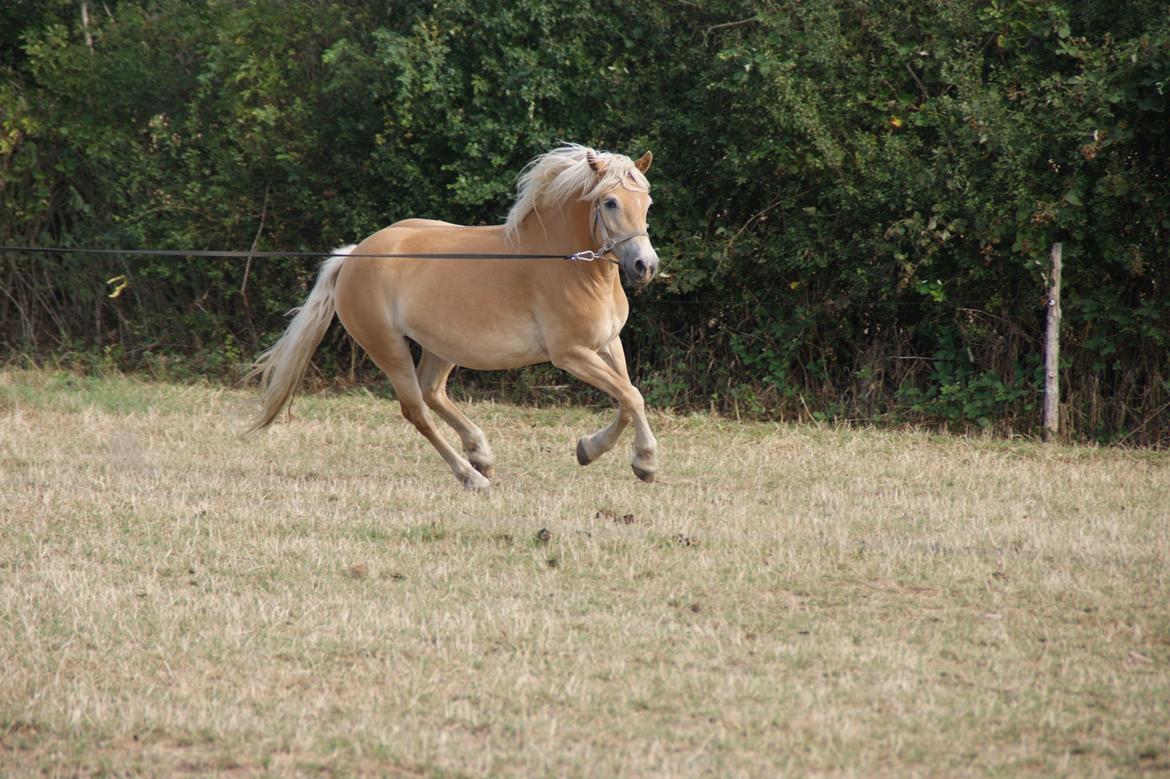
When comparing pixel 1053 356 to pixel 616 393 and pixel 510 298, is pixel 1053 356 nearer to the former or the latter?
pixel 616 393

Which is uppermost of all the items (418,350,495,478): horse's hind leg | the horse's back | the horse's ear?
the horse's ear

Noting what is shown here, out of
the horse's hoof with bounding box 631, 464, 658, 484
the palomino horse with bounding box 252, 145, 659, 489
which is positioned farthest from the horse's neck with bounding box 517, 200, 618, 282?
the horse's hoof with bounding box 631, 464, 658, 484

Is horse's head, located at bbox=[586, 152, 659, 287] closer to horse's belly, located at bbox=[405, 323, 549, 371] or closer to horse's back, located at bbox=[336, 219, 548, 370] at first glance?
horse's back, located at bbox=[336, 219, 548, 370]

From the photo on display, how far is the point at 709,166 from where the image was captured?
12133 millimetres

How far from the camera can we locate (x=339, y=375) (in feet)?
45.5

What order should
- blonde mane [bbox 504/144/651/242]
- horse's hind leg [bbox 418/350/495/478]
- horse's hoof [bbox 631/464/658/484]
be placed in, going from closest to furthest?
1. blonde mane [bbox 504/144/651/242]
2. horse's hoof [bbox 631/464/658/484]
3. horse's hind leg [bbox 418/350/495/478]

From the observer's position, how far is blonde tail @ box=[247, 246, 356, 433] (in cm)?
898

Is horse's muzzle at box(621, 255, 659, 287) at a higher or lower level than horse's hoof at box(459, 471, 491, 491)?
higher

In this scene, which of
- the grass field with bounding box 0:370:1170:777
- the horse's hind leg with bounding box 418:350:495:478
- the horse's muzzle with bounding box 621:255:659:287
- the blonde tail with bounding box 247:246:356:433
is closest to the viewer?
the grass field with bounding box 0:370:1170:777

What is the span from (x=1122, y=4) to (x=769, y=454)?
4.55 m

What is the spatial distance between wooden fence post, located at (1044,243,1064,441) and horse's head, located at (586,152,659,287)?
13.9ft

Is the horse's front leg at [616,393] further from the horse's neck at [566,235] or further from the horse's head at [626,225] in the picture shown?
the horse's head at [626,225]

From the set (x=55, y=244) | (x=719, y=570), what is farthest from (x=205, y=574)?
(x=55, y=244)

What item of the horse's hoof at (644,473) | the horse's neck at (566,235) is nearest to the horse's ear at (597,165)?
the horse's neck at (566,235)
